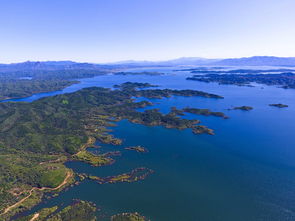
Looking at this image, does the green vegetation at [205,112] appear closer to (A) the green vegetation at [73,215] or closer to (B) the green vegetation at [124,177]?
(B) the green vegetation at [124,177]

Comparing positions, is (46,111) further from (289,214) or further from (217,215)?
(289,214)

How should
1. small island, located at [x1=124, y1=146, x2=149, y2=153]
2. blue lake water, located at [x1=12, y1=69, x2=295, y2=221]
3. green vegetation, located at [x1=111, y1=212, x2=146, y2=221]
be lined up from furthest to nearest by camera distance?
small island, located at [x1=124, y1=146, x2=149, y2=153]
blue lake water, located at [x1=12, y1=69, x2=295, y2=221]
green vegetation, located at [x1=111, y1=212, x2=146, y2=221]

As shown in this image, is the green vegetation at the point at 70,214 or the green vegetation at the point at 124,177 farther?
the green vegetation at the point at 124,177

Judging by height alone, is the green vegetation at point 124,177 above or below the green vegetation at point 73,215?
above

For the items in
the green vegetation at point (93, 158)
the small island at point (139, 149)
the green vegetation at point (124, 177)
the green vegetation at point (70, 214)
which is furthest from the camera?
the small island at point (139, 149)

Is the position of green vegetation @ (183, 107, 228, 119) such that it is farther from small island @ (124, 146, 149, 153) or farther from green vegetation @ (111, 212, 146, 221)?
green vegetation @ (111, 212, 146, 221)

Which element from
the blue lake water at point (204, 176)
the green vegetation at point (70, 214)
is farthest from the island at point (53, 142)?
the green vegetation at point (70, 214)

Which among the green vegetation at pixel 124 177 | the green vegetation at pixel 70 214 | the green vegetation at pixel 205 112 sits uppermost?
the green vegetation at pixel 205 112

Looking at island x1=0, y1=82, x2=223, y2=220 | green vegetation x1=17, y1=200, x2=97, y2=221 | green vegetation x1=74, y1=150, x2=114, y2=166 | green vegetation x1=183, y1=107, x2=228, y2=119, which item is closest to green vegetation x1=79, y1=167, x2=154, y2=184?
island x1=0, y1=82, x2=223, y2=220
